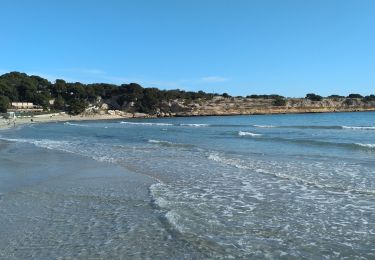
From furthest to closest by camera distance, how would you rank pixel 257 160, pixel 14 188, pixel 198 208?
pixel 257 160 → pixel 14 188 → pixel 198 208

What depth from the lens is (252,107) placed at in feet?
577

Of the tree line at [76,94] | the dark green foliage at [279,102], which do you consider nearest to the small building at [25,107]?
the tree line at [76,94]

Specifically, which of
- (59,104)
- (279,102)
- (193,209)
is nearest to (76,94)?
(59,104)

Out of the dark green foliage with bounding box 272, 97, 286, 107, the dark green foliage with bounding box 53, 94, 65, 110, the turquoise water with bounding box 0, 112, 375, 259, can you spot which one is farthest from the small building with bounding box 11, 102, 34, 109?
the turquoise water with bounding box 0, 112, 375, 259

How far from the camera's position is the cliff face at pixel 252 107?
523ft

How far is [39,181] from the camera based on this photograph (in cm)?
1506

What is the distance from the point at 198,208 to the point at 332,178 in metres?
6.18

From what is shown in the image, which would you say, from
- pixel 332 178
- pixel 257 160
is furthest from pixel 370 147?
pixel 332 178

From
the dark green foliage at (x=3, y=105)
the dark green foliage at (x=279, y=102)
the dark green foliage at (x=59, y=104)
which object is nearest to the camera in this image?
the dark green foliage at (x=3, y=105)

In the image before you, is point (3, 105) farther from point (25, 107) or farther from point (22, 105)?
point (25, 107)

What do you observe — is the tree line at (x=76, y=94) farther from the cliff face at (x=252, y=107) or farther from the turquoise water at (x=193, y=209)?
the turquoise water at (x=193, y=209)

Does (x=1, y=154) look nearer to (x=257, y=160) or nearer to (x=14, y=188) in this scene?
(x=14, y=188)

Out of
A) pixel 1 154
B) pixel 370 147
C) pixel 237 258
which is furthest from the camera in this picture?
pixel 370 147

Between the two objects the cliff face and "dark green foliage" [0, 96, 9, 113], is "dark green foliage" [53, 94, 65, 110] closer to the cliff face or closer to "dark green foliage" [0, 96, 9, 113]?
the cliff face
